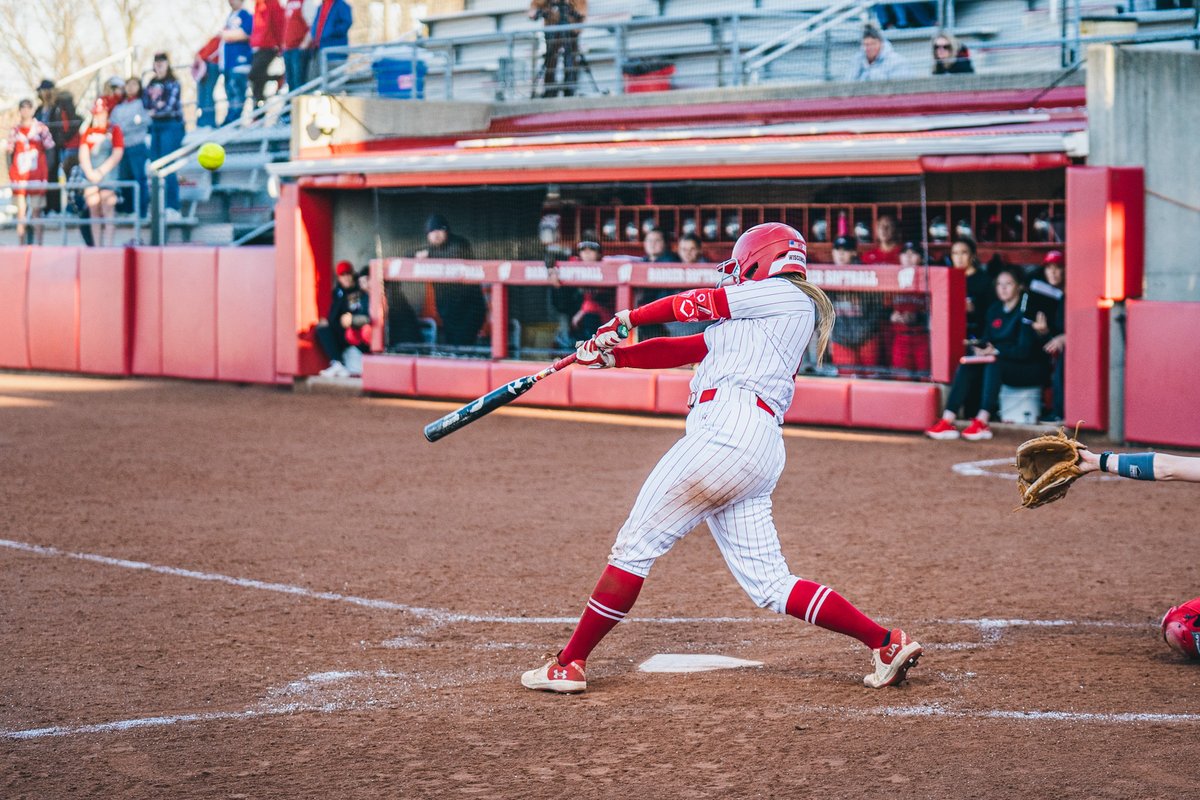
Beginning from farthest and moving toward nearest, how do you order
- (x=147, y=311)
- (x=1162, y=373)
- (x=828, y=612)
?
(x=147, y=311) < (x=1162, y=373) < (x=828, y=612)

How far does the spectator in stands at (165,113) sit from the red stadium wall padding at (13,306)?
2.05m

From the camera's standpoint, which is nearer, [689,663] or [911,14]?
[689,663]

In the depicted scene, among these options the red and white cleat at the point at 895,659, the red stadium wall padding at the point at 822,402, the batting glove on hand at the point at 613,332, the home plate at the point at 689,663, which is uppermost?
the batting glove on hand at the point at 613,332

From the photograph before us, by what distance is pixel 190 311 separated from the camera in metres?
17.8

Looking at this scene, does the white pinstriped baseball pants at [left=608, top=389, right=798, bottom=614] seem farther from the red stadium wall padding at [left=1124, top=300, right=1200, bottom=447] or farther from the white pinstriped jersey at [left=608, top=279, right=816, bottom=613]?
the red stadium wall padding at [left=1124, top=300, right=1200, bottom=447]

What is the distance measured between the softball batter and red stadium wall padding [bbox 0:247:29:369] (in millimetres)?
16210

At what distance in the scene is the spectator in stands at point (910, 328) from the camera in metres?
13.0

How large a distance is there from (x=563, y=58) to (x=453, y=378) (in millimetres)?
5381

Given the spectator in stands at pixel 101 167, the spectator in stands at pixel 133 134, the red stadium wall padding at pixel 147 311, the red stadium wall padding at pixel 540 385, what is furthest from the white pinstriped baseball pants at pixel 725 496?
the spectator in stands at pixel 133 134

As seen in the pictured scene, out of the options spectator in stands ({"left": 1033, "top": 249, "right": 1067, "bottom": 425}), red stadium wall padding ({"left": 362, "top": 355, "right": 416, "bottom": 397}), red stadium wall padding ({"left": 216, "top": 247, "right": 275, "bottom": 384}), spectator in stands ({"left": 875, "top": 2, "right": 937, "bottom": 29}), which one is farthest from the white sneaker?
spectator in stands ({"left": 1033, "top": 249, "right": 1067, "bottom": 425})

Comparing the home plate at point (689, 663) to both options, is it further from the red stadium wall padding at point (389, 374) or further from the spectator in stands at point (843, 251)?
the red stadium wall padding at point (389, 374)

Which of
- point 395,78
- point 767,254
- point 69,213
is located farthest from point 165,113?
point 767,254

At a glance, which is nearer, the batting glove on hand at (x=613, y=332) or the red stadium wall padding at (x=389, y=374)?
the batting glove on hand at (x=613, y=332)

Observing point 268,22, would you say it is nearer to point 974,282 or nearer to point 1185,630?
point 974,282
